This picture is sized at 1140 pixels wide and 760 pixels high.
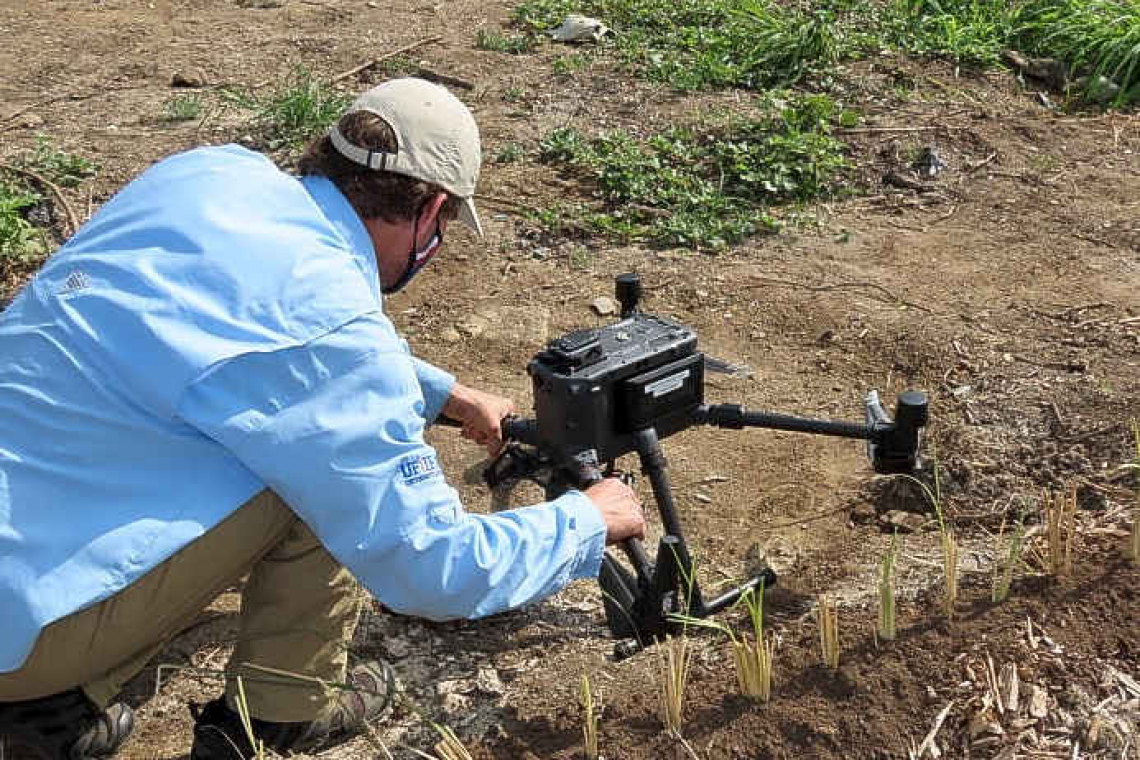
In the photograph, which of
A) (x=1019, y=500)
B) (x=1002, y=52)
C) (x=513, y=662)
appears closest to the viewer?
(x=513, y=662)

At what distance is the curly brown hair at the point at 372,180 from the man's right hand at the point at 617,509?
676 millimetres

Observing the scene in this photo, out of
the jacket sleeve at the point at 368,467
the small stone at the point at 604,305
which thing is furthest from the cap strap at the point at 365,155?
the small stone at the point at 604,305

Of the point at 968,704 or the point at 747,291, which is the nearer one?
the point at 968,704

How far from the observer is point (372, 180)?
8.36 feet

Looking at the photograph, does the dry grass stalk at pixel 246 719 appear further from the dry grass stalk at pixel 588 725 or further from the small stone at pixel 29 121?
the small stone at pixel 29 121

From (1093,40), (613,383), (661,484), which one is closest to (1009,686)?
(661,484)

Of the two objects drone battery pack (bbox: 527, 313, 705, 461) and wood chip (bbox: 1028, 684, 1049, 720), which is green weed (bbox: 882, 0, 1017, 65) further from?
wood chip (bbox: 1028, 684, 1049, 720)

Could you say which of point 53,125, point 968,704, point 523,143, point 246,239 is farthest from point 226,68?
point 968,704

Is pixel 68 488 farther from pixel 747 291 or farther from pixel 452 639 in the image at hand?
pixel 747 291

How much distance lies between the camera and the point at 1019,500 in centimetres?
363

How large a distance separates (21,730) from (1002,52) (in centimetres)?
575

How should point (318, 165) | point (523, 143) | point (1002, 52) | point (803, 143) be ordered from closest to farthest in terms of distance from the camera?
1. point (318, 165)
2. point (803, 143)
3. point (523, 143)
4. point (1002, 52)

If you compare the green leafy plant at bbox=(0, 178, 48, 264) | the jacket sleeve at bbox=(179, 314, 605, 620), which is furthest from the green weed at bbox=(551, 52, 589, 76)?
the jacket sleeve at bbox=(179, 314, 605, 620)

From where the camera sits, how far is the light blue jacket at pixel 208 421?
2.26 m
